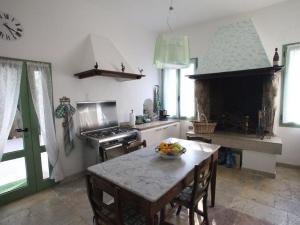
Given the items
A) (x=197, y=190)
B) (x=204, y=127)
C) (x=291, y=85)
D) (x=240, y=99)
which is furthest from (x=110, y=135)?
(x=291, y=85)

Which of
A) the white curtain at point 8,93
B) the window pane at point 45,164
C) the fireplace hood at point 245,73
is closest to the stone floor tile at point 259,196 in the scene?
the fireplace hood at point 245,73

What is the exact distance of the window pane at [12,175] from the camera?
2.37m

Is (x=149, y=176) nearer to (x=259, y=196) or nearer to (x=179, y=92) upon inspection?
(x=259, y=196)

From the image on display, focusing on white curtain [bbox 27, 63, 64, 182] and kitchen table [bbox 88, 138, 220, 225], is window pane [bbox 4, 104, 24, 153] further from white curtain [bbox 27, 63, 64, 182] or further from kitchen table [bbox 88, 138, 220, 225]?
kitchen table [bbox 88, 138, 220, 225]

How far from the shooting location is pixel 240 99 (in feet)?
12.3

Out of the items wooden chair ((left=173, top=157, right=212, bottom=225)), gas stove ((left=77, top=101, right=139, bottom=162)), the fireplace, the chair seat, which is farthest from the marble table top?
the fireplace

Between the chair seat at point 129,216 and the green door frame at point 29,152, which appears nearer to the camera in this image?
the chair seat at point 129,216

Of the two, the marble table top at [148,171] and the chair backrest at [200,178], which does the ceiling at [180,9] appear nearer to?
the marble table top at [148,171]

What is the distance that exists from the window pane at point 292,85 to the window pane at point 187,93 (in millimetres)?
1820

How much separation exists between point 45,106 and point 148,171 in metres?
1.98

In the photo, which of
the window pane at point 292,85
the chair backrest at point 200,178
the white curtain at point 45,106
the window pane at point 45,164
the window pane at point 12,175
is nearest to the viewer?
the chair backrest at point 200,178

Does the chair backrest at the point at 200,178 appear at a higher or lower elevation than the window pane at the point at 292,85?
lower

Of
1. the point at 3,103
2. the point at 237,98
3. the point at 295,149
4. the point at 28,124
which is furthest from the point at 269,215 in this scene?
the point at 3,103

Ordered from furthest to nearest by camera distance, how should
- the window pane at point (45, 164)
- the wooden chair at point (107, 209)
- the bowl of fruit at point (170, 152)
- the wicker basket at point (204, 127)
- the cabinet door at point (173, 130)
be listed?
the cabinet door at point (173, 130) < the wicker basket at point (204, 127) < the window pane at point (45, 164) < the bowl of fruit at point (170, 152) < the wooden chair at point (107, 209)
